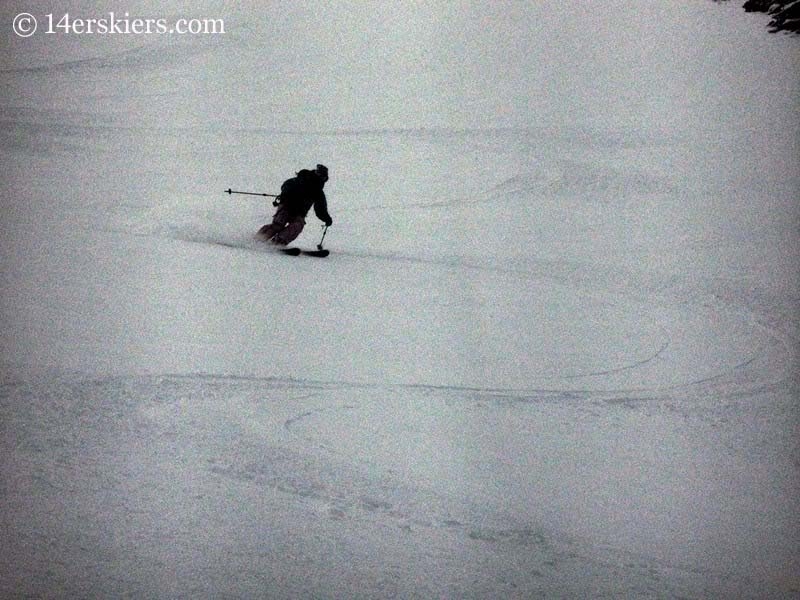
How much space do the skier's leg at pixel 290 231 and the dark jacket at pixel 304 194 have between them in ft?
0.10

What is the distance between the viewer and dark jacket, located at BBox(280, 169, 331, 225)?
15.3 ft

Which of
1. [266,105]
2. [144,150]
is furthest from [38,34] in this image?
[266,105]

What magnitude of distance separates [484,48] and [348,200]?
3.14 feet

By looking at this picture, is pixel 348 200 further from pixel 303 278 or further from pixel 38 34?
pixel 38 34

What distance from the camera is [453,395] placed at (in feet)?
13.9

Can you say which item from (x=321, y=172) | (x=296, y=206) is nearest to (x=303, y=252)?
(x=296, y=206)

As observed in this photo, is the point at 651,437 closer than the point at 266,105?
Yes

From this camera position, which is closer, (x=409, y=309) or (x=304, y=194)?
(x=409, y=309)

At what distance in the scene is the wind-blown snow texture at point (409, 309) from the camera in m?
3.98

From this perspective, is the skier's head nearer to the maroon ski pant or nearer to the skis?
the maroon ski pant

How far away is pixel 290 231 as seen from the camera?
4.68 metres

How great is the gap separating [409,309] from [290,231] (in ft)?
2.31

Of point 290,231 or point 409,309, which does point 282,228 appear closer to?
point 290,231

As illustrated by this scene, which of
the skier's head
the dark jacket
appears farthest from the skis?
the skier's head
